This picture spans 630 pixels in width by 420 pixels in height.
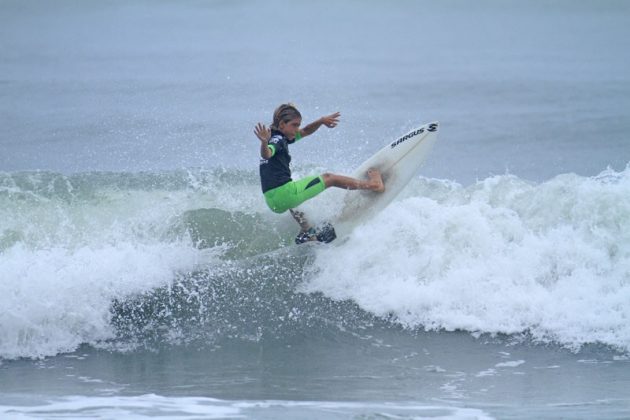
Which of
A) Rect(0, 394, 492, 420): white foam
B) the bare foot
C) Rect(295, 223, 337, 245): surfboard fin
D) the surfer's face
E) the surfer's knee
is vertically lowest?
Rect(0, 394, 492, 420): white foam

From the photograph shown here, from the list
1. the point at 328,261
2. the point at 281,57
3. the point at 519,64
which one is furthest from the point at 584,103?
the point at 328,261

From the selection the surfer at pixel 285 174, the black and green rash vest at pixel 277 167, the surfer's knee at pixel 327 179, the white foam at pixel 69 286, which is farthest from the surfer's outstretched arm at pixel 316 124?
the white foam at pixel 69 286

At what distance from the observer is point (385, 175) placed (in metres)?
8.90

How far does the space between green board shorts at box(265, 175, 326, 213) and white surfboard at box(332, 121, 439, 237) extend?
91 centimetres

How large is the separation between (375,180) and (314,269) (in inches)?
40.2

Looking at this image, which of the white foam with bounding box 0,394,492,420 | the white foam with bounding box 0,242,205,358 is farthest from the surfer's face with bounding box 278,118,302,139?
the white foam with bounding box 0,394,492,420

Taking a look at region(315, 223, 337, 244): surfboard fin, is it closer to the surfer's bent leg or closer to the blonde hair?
the surfer's bent leg

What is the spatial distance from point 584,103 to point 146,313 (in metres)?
10.4

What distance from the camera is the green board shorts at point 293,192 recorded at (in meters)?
7.91

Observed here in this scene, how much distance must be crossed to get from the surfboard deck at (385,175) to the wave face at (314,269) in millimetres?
140

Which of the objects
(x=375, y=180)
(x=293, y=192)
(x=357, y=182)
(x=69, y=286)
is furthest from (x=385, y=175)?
(x=69, y=286)

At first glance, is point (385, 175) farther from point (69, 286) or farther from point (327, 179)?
point (69, 286)

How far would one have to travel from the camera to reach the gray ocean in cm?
639

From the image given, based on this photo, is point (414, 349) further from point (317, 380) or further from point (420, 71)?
point (420, 71)
